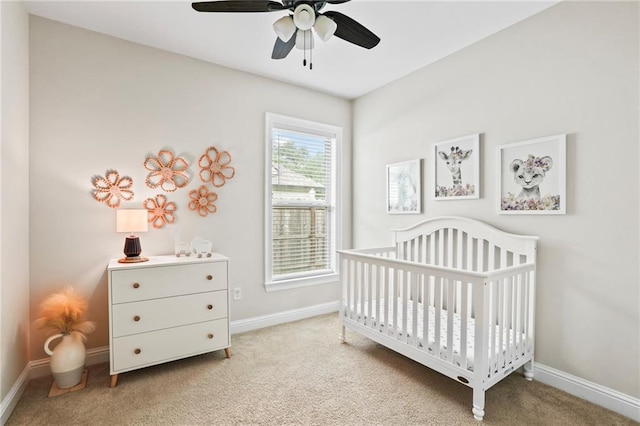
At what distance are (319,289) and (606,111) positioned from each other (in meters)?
2.92

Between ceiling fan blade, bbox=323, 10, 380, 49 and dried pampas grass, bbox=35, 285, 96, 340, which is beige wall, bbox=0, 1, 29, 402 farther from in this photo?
ceiling fan blade, bbox=323, 10, 380, 49

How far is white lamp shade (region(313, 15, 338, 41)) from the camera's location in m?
1.62

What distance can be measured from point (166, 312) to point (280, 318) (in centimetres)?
130

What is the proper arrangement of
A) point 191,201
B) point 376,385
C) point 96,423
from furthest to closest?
point 191,201 < point 376,385 < point 96,423

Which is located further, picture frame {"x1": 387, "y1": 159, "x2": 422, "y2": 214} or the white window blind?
the white window blind

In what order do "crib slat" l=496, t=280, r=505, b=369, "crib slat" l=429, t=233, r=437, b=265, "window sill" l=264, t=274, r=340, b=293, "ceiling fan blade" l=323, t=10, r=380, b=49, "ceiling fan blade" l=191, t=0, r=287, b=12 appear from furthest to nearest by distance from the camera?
"window sill" l=264, t=274, r=340, b=293 < "crib slat" l=429, t=233, r=437, b=265 < "crib slat" l=496, t=280, r=505, b=369 < "ceiling fan blade" l=323, t=10, r=380, b=49 < "ceiling fan blade" l=191, t=0, r=287, b=12

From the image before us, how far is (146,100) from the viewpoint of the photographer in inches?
104

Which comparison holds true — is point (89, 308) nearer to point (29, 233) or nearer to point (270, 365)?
point (29, 233)

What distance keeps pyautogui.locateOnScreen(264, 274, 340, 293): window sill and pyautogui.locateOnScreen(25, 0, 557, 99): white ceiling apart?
2199mm

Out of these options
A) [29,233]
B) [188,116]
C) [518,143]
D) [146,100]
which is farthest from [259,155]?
[518,143]

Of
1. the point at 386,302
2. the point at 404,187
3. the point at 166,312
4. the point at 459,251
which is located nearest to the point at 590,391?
the point at 459,251

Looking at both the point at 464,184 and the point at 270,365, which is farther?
the point at 464,184

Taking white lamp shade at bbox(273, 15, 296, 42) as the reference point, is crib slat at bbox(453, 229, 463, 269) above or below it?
below

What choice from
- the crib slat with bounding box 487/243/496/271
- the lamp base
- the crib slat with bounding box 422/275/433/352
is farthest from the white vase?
the crib slat with bounding box 487/243/496/271
